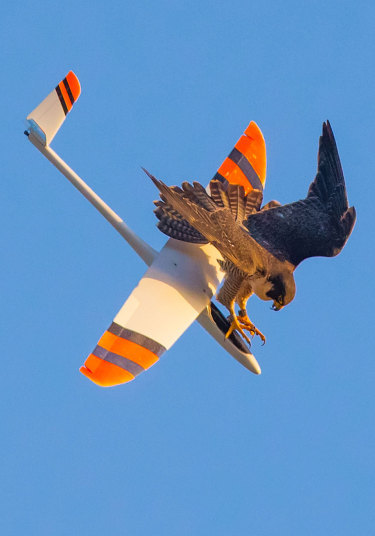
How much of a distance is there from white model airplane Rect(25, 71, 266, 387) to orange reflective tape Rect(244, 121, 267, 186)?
38.7 inches

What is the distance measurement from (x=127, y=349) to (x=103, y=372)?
2.68ft

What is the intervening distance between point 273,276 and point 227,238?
58.2 inches

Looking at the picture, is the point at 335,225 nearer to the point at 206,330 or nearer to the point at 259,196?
the point at 259,196

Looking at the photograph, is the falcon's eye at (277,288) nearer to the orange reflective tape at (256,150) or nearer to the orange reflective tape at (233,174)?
the orange reflective tape at (233,174)

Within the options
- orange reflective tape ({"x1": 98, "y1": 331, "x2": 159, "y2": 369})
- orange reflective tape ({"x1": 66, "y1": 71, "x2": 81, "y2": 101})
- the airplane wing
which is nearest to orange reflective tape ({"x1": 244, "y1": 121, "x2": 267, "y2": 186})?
the airplane wing

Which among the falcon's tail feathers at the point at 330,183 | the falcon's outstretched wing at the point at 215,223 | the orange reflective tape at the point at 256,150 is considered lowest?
the falcon's outstretched wing at the point at 215,223

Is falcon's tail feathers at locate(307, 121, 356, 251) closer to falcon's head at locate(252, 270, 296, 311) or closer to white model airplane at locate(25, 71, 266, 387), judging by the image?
falcon's head at locate(252, 270, 296, 311)

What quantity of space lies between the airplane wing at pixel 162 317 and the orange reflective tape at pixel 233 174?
3.16 meters

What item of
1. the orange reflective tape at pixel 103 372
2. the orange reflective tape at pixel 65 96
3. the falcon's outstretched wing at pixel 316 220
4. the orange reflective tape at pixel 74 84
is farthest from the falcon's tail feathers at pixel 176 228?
the orange reflective tape at pixel 74 84

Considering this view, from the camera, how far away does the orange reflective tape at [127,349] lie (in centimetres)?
2400

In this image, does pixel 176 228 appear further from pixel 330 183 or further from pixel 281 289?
pixel 330 183

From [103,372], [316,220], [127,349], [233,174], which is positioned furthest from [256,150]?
[103,372]

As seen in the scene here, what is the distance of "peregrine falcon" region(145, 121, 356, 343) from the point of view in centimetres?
2353

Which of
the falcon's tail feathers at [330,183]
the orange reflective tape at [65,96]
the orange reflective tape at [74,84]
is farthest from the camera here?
the orange reflective tape at [74,84]
